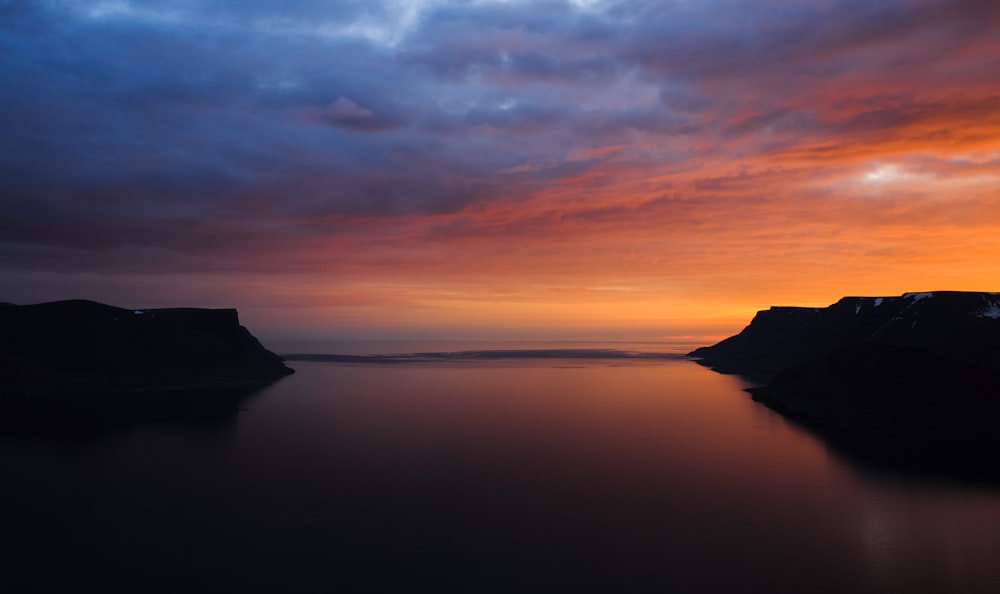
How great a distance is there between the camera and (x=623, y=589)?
26438 mm

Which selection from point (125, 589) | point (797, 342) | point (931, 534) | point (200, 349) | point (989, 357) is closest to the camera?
point (125, 589)

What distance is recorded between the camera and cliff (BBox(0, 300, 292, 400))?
111 metres

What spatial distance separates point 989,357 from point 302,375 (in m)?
147

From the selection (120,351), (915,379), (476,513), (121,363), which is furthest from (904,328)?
(120,351)

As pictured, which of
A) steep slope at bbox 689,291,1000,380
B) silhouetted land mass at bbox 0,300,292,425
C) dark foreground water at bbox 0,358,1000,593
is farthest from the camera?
steep slope at bbox 689,291,1000,380

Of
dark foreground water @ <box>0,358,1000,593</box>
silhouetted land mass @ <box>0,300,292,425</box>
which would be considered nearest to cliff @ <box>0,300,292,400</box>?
silhouetted land mass @ <box>0,300,292,425</box>

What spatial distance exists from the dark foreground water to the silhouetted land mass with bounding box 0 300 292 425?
23.8m

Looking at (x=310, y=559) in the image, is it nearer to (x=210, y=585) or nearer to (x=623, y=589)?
(x=210, y=585)

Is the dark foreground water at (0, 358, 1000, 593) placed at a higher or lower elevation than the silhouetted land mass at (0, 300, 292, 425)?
lower

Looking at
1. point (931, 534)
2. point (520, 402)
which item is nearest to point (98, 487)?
point (931, 534)

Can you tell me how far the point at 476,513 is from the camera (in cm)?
3756

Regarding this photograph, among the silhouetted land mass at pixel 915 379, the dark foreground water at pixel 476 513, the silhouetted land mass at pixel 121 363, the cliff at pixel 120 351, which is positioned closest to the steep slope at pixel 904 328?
the silhouetted land mass at pixel 915 379

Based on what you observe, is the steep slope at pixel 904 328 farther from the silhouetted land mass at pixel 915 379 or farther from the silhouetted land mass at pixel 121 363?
the silhouetted land mass at pixel 121 363

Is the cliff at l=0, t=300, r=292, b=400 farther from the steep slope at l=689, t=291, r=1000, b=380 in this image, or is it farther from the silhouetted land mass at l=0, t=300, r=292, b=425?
the steep slope at l=689, t=291, r=1000, b=380
